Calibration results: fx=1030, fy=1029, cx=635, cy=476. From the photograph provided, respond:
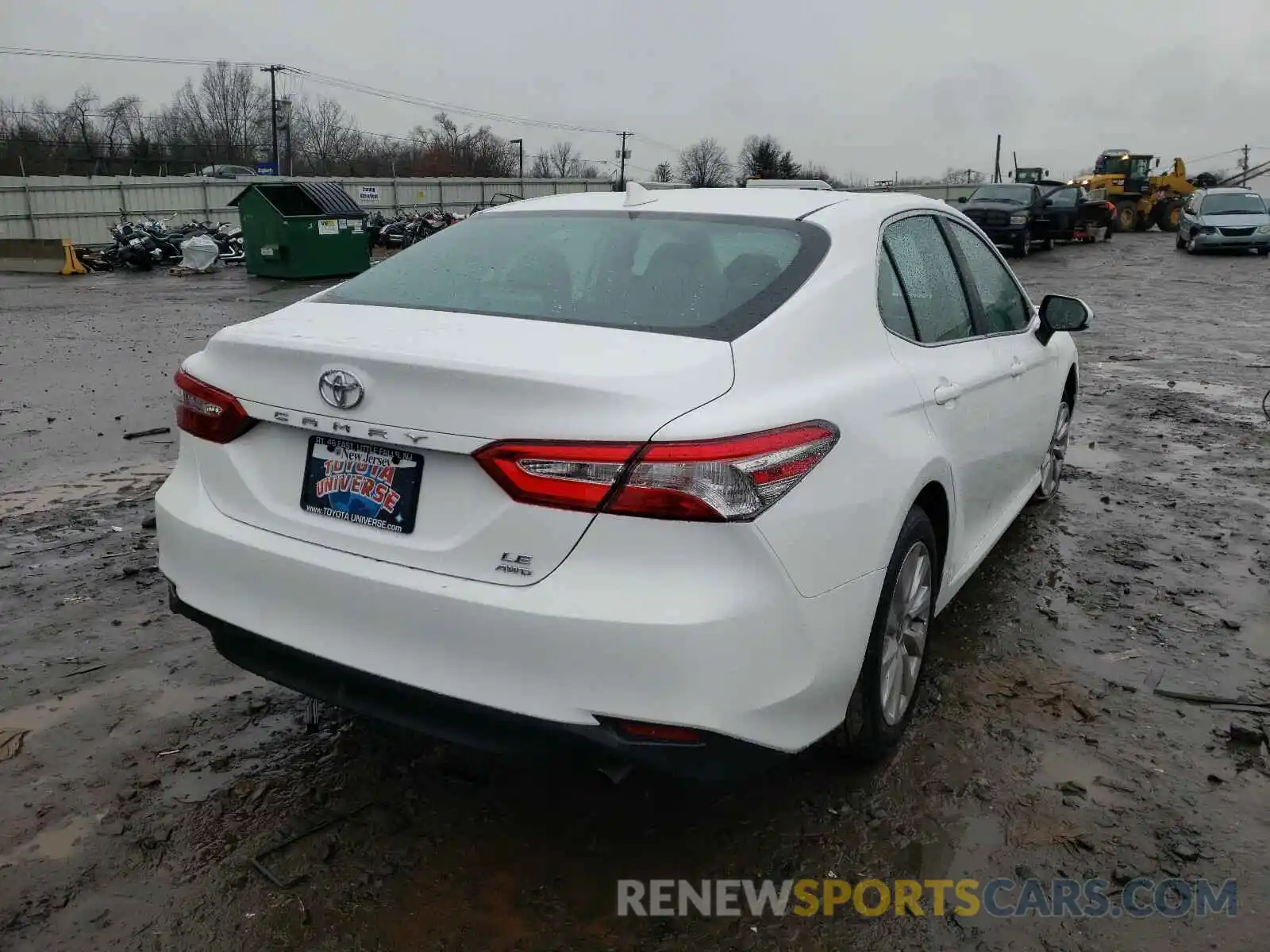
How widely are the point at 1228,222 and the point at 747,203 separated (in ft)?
93.0

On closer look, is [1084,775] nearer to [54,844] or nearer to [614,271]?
[614,271]

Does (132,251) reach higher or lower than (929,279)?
higher

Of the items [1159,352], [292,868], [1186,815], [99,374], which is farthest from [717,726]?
[1159,352]

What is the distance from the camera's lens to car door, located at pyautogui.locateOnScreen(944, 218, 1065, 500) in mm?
3914

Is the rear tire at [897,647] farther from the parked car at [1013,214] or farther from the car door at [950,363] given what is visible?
the parked car at [1013,214]

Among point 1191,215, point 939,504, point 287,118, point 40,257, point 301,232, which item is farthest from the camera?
point 287,118

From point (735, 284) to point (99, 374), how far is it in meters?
8.73

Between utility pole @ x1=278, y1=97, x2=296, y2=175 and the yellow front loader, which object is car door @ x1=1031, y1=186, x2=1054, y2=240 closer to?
the yellow front loader

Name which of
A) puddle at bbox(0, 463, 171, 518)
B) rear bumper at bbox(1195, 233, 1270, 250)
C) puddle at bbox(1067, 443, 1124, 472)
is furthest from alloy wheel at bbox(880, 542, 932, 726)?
rear bumper at bbox(1195, 233, 1270, 250)

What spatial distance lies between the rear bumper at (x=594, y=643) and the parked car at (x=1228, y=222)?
1137 inches

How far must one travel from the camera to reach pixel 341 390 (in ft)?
7.77

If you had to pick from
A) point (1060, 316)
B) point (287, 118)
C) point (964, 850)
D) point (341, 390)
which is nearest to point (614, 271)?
point (341, 390)

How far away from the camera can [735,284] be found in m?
2.72

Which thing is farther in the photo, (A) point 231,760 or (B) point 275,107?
(B) point 275,107
